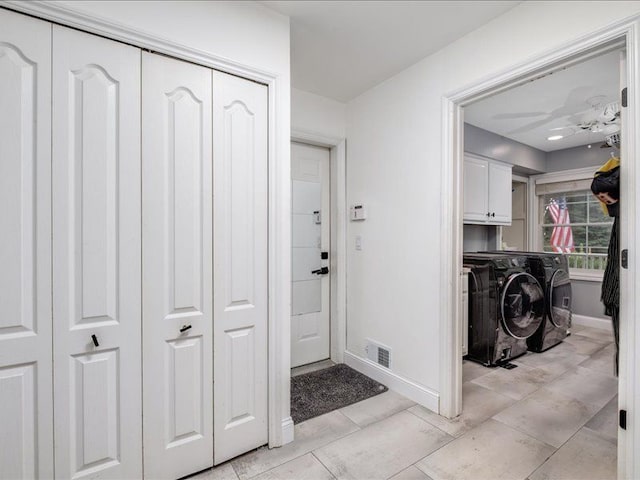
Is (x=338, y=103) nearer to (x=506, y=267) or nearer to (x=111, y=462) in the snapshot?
(x=506, y=267)

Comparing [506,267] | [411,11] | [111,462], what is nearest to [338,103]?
[411,11]

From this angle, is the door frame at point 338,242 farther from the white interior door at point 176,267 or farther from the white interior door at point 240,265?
the white interior door at point 176,267

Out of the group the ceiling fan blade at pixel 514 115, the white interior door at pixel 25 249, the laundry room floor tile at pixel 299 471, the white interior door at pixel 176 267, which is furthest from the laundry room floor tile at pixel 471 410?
the ceiling fan blade at pixel 514 115

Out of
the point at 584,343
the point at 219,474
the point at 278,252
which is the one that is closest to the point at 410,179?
the point at 278,252

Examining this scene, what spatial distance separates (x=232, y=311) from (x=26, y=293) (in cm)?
88

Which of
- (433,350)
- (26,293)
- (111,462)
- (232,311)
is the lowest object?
(111,462)

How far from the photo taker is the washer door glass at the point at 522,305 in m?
3.01

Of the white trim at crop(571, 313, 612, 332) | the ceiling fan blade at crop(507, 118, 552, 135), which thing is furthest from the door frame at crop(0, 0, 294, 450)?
the white trim at crop(571, 313, 612, 332)

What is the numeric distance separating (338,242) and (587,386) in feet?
8.12

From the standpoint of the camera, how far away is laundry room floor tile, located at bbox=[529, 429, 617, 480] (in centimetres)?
166

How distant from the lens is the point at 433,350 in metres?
2.29

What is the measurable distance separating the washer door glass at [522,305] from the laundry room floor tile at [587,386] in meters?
0.49

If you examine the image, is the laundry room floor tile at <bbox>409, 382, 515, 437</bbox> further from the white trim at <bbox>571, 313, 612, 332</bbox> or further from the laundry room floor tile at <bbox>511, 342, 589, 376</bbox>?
the white trim at <bbox>571, 313, 612, 332</bbox>

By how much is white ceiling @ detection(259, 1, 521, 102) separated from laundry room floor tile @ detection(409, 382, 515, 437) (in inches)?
102
